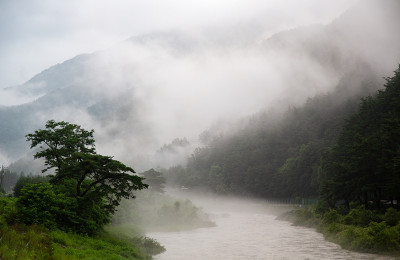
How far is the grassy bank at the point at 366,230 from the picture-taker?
32.0 m

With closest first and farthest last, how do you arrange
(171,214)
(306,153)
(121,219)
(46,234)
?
(46,234)
(121,219)
(171,214)
(306,153)

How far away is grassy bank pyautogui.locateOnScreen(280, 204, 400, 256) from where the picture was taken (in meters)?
32.0

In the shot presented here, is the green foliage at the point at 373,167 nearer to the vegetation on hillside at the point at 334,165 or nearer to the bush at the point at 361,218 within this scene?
the vegetation on hillside at the point at 334,165

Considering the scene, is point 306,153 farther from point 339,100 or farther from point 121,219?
point 121,219

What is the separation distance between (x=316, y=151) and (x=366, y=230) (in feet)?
265

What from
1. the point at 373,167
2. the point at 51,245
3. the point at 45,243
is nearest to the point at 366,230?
the point at 373,167

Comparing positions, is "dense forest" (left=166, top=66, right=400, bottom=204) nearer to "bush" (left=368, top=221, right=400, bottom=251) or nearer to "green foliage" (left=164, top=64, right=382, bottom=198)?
"green foliage" (left=164, top=64, right=382, bottom=198)

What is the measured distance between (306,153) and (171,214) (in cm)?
6625

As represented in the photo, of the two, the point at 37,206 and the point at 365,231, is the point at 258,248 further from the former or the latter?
the point at 37,206

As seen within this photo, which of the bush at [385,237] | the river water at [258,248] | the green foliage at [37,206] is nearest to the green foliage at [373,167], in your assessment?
the bush at [385,237]

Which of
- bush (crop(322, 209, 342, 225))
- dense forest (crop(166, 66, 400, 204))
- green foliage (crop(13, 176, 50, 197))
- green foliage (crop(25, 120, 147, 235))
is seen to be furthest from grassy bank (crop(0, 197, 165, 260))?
dense forest (crop(166, 66, 400, 204))

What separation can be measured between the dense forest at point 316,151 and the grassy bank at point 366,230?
3.48 metres

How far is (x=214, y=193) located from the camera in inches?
6585

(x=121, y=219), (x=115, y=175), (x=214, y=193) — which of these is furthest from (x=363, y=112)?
(x=214, y=193)
